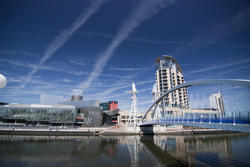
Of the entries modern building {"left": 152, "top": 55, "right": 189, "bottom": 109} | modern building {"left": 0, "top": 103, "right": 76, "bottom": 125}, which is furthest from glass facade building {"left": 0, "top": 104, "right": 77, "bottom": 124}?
modern building {"left": 152, "top": 55, "right": 189, "bottom": 109}

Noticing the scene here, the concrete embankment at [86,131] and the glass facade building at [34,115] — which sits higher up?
the glass facade building at [34,115]

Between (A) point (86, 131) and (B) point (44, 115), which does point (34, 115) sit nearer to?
(B) point (44, 115)

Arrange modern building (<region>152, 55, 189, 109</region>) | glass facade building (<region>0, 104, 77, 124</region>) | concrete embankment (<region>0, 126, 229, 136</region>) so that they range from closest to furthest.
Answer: concrete embankment (<region>0, 126, 229, 136</region>) → glass facade building (<region>0, 104, 77, 124</region>) → modern building (<region>152, 55, 189, 109</region>)

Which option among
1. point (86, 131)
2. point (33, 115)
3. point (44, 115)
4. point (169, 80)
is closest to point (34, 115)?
point (33, 115)

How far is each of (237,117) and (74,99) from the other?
110 m

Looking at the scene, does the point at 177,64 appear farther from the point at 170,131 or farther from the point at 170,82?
the point at 170,131

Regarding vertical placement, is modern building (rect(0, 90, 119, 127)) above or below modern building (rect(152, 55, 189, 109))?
below

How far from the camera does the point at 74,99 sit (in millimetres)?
111125

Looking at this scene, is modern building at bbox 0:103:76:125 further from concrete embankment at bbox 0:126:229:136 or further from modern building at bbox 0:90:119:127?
concrete embankment at bbox 0:126:229:136

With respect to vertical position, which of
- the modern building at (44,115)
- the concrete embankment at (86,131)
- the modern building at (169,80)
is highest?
the modern building at (169,80)

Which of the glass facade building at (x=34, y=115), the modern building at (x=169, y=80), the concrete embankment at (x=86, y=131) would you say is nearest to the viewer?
the concrete embankment at (x=86, y=131)

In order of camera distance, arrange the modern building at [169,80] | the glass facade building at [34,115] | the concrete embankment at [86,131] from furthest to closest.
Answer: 1. the modern building at [169,80]
2. the glass facade building at [34,115]
3. the concrete embankment at [86,131]

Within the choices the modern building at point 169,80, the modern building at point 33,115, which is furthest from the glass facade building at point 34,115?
the modern building at point 169,80

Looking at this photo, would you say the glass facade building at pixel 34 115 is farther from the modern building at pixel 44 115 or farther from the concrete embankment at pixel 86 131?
the concrete embankment at pixel 86 131
